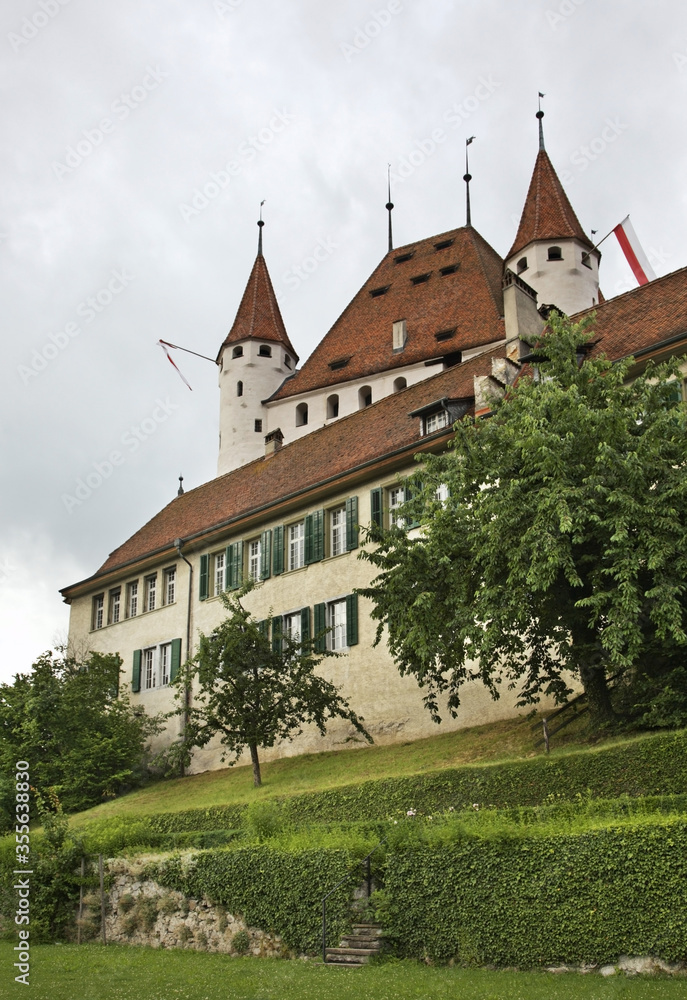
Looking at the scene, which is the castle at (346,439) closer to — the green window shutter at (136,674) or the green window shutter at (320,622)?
the green window shutter at (320,622)

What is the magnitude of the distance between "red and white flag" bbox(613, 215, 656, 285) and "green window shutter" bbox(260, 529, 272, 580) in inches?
588

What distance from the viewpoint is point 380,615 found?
2119 centimetres

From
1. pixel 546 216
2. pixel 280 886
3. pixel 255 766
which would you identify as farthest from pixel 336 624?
pixel 546 216

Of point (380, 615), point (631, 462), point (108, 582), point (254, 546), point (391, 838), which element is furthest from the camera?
point (108, 582)

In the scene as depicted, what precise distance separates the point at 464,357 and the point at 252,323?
1295cm

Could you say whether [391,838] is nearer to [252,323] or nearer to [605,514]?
[605,514]

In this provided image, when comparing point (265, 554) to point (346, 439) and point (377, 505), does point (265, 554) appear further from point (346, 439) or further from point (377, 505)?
point (377, 505)

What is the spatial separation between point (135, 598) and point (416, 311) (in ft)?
59.2

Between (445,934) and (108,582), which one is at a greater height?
(108,582)

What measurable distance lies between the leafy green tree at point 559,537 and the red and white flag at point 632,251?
1670 cm

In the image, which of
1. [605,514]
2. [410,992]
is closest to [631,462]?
[605,514]

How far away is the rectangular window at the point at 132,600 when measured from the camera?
36.2 m

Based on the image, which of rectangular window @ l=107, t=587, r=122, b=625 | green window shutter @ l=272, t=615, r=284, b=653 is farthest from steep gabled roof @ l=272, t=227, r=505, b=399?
green window shutter @ l=272, t=615, r=284, b=653

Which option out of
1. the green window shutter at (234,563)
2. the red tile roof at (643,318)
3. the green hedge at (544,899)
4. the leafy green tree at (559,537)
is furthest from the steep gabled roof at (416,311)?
the green hedge at (544,899)
